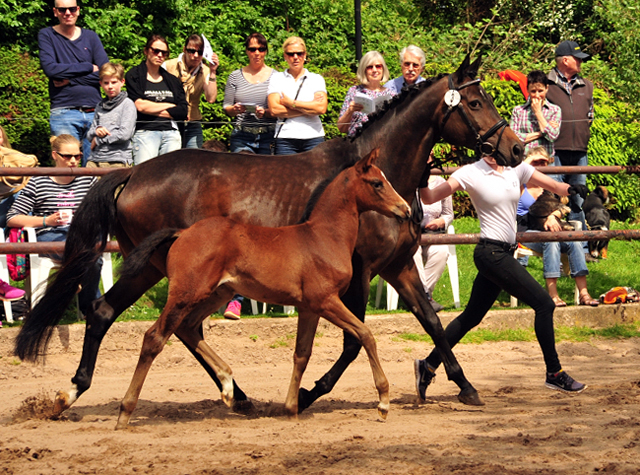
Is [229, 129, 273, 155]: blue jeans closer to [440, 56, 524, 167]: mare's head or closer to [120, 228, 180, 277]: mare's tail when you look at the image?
[440, 56, 524, 167]: mare's head

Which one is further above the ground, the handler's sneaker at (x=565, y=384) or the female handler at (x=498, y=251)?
the female handler at (x=498, y=251)

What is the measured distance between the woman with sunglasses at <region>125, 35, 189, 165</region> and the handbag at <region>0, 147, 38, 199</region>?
107 centimetres

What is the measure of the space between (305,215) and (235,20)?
33.8 feet

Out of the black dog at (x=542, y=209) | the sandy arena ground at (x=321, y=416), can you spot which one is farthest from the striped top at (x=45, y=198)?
the black dog at (x=542, y=209)

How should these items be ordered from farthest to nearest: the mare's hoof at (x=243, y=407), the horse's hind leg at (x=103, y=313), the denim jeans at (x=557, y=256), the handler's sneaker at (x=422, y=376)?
the denim jeans at (x=557, y=256) < the handler's sneaker at (x=422, y=376) < the mare's hoof at (x=243, y=407) < the horse's hind leg at (x=103, y=313)

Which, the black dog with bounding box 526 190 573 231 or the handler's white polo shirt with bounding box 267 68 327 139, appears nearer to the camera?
the handler's white polo shirt with bounding box 267 68 327 139

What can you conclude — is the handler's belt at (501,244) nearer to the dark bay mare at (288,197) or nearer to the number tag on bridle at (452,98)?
the dark bay mare at (288,197)

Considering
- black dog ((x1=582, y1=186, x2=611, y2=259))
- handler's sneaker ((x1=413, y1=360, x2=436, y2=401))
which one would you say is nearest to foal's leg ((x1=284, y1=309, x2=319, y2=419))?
handler's sneaker ((x1=413, y1=360, x2=436, y2=401))

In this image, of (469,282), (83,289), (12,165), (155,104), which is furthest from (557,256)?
(12,165)

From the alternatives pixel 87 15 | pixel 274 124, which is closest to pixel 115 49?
pixel 87 15

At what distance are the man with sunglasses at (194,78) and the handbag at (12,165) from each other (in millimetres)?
1604

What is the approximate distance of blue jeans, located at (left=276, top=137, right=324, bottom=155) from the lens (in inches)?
321

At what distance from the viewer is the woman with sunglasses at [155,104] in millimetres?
8750

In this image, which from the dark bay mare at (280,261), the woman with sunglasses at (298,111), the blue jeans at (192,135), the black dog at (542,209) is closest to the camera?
the dark bay mare at (280,261)
